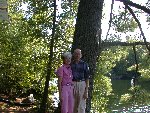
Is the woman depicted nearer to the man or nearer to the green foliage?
the man

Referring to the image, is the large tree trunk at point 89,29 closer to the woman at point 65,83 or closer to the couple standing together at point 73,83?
the couple standing together at point 73,83

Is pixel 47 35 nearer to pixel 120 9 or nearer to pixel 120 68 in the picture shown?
pixel 120 9

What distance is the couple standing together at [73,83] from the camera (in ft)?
22.9

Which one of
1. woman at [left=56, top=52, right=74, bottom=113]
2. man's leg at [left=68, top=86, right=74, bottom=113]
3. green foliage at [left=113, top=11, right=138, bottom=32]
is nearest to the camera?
woman at [left=56, top=52, right=74, bottom=113]

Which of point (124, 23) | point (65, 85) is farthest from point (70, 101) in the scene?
point (124, 23)

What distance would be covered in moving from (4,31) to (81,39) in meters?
12.4

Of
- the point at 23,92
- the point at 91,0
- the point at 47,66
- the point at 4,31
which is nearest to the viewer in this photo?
the point at 91,0

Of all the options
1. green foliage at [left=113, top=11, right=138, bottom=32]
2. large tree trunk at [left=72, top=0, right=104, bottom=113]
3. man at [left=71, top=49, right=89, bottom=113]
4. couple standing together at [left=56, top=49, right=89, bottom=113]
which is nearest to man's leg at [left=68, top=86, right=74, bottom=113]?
couple standing together at [left=56, top=49, right=89, bottom=113]

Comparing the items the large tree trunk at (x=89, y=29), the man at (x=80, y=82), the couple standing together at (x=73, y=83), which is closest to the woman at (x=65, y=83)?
the couple standing together at (x=73, y=83)

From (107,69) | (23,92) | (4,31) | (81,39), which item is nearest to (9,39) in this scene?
(4,31)


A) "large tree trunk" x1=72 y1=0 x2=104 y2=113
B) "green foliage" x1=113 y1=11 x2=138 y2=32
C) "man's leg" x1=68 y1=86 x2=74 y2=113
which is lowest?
"man's leg" x1=68 y1=86 x2=74 y2=113

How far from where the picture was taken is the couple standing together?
6980 millimetres

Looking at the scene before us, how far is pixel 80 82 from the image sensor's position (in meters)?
7.12

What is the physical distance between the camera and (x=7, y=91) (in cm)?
2147
